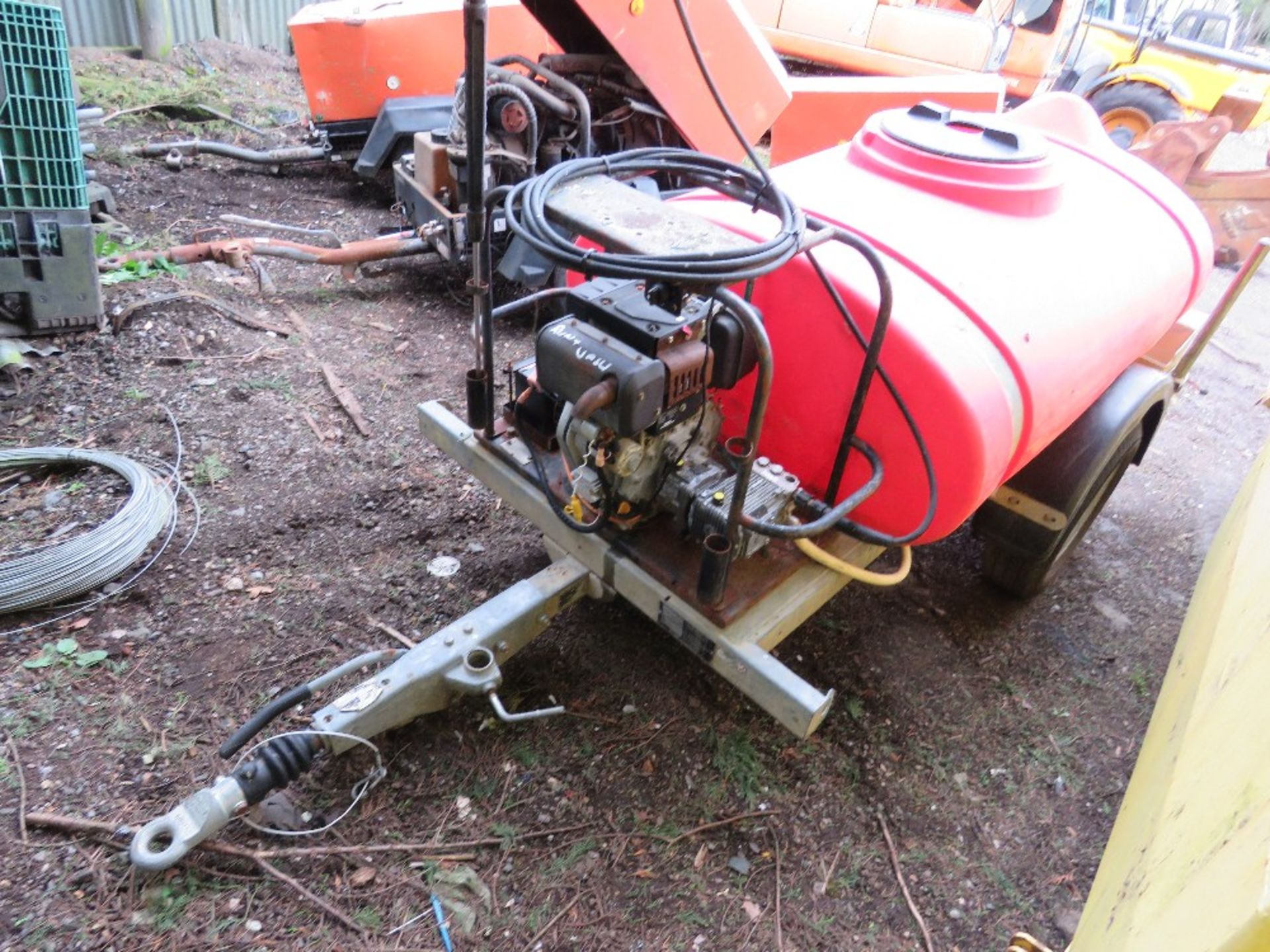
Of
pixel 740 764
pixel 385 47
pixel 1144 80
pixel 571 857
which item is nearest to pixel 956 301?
pixel 740 764

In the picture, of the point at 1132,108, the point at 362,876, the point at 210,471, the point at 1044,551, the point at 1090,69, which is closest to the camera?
the point at 362,876

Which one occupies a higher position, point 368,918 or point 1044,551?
point 1044,551

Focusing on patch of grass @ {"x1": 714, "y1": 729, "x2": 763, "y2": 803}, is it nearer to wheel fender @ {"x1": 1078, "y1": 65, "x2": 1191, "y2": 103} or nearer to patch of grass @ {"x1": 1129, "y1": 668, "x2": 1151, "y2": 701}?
patch of grass @ {"x1": 1129, "y1": 668, "x2": 1151, "y2": 701}

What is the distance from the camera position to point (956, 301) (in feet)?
6.10

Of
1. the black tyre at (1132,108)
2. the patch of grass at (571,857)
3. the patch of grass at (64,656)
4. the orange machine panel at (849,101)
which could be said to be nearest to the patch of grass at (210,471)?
the patch of grass at (64,656)

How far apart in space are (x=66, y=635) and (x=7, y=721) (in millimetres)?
299

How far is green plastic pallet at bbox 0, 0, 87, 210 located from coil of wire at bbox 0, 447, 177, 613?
1130 millimetres

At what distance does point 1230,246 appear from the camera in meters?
6.20

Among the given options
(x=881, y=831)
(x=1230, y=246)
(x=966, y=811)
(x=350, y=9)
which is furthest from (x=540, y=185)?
(x=1230, y=246)

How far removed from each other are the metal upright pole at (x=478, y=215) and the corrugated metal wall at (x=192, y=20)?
631 centimetres

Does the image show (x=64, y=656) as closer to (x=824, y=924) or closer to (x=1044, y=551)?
(x=824, y=924)

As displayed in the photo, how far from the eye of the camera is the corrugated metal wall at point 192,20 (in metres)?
7.24

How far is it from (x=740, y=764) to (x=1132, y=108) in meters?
7.76

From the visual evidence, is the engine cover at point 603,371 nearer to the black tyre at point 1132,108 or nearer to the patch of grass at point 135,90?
the patch of grass at point 135,90
